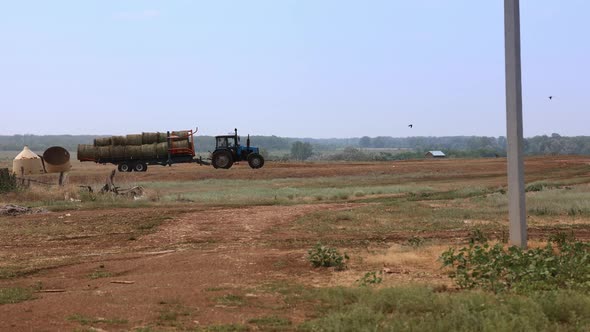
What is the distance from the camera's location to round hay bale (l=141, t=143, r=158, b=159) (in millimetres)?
36719

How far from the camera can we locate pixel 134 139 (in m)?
37.0

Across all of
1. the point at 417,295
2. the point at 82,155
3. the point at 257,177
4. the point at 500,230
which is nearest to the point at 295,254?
the point at 417,295

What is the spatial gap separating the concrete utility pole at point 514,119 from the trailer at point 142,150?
1053 inches

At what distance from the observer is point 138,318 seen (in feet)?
27.2

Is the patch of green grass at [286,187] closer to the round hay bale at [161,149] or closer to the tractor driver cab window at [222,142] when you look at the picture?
the round hay bale at [161,149]

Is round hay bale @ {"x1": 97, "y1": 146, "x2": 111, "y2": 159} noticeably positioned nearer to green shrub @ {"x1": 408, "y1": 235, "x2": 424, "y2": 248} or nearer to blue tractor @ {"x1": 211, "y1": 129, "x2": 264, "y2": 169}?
blue tractor @ {"x1": 211, "y1": 129, "x2": 264, "y2": 169}

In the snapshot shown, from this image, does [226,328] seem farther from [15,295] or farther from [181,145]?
[181,145]

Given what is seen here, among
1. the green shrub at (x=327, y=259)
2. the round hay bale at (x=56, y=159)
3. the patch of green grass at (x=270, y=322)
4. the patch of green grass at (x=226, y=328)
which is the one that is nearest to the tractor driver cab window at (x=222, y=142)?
the round hay bale at (x=56, y=159)

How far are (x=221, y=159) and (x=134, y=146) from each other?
465 centimetres

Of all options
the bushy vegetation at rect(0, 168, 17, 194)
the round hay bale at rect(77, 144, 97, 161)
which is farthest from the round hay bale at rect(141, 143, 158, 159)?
the bushy vegetation at rect(0, 168, 17, 194)

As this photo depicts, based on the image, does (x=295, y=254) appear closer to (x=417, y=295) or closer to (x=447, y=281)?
(x=447, y=281)

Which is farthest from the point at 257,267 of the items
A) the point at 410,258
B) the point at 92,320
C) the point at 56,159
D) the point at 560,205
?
the point at 56,159

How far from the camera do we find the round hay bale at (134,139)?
36875mm

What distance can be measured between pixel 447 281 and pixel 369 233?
26.6ft
